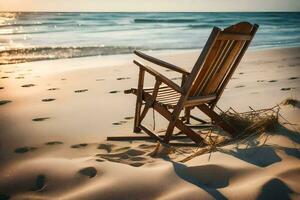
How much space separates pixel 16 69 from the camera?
9.84 m

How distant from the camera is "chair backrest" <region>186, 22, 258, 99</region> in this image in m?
3.16

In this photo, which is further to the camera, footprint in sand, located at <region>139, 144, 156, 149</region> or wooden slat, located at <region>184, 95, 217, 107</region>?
footprint in sand, located at <region>139, 144, 156, 149</region>

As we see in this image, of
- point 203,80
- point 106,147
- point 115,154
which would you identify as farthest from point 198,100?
point 106,147

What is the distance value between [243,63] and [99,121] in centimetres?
624

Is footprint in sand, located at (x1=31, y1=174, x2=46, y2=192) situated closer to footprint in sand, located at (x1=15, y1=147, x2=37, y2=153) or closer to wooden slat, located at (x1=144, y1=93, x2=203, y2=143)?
footprint in sand, located at (x1=15, y1=147, x2=37, y2=153)

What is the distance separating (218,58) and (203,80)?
248mm

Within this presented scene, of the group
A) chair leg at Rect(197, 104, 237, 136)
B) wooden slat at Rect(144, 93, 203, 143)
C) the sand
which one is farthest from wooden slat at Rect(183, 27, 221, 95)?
chair leg at Rect(197, 104, 237, 136)

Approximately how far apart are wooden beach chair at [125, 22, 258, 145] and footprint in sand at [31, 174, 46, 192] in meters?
1.18

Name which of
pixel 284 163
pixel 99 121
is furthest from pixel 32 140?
pixel 284 163

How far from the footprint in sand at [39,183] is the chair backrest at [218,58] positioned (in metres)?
1.37

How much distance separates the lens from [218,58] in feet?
11.5

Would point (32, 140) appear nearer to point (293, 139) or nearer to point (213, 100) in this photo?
point (213, 100)

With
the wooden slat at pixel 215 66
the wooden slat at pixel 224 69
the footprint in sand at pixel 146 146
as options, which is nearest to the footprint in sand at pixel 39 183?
the footprint in sand at pixel 146 146

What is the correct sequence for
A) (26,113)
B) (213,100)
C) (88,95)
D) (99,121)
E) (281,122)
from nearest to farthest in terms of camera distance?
(281,122) < (213,100) < (99,121) < (26,113) < (88,95)
